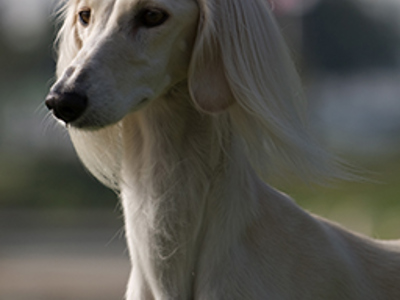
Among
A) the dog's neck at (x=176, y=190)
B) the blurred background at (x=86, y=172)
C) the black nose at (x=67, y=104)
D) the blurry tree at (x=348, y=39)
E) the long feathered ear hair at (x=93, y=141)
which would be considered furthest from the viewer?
the blurry tree at (x=348, y=39)

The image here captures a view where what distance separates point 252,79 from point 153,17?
1.27 feet

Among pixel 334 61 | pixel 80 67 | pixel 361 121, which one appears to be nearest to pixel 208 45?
pixel 80 67

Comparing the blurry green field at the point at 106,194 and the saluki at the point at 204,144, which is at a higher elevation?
the saluki at the point at 204,144

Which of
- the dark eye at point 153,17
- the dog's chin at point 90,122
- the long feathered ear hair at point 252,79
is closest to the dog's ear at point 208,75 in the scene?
the long feathered ear hair at point 252,79

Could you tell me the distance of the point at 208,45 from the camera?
8.43 ft

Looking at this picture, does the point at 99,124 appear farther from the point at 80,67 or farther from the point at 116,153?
the point at 116,153

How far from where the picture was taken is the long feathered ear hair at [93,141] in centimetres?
291

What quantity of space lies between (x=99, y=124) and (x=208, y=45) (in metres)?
0.45

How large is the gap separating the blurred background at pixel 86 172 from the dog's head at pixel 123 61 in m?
0.47

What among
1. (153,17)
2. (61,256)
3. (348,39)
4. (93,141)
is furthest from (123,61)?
(348,39)

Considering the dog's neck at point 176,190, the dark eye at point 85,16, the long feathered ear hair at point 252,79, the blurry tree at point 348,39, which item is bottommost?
the blurry tree at point 348,39

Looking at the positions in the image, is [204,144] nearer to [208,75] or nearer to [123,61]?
[208,75]

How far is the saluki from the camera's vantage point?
2.53m

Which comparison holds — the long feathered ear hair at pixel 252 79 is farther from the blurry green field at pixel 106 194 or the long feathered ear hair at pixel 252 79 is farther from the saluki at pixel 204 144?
the blurry green field at pixel 106 194
